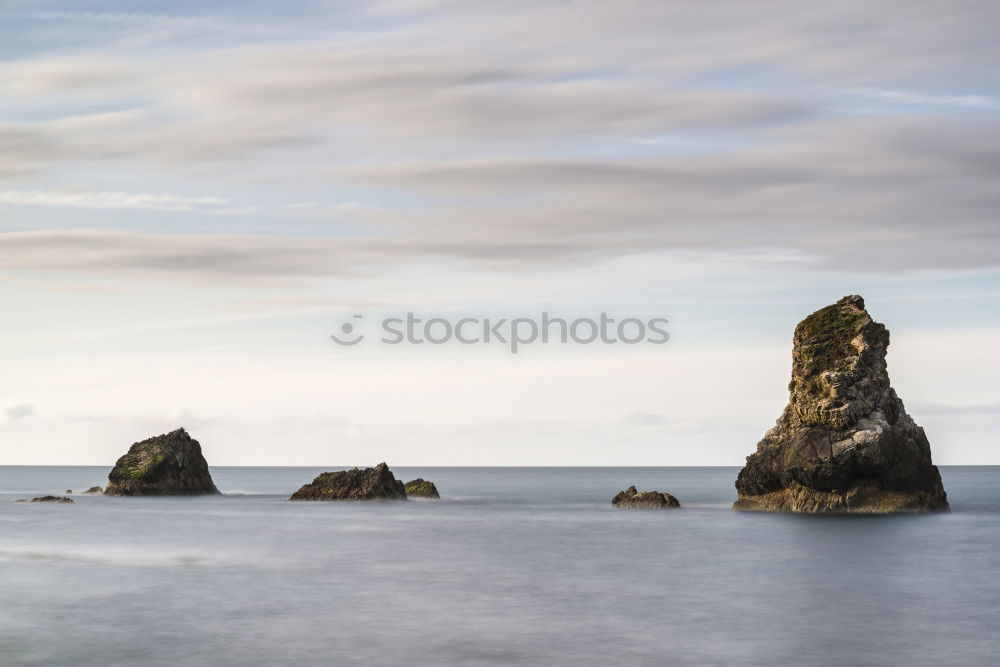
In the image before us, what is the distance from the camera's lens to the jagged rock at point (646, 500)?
119812 millimetres

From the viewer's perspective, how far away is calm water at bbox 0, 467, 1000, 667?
41.5m

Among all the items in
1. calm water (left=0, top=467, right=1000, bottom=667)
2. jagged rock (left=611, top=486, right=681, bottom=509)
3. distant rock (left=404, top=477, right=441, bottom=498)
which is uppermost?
distant rock (left=404, top=477, right=441, bottom=498)

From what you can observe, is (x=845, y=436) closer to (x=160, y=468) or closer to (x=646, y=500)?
(x=646, y=500)

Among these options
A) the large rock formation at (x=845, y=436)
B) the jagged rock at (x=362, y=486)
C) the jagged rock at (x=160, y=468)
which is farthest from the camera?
the jagged rock at (x=160, y=468)

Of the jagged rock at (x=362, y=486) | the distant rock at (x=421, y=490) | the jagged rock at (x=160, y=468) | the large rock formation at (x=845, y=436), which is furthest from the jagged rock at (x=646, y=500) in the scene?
the jagged rock at (x=160, y=468)

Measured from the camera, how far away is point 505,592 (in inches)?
2269

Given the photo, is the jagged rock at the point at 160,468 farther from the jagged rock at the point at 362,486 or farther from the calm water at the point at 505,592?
the calm water at the point at 505,592

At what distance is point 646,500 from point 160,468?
59802 millimetres

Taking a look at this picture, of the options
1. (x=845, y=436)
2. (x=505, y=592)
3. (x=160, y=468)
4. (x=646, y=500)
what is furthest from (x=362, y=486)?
(x=505, y=592)

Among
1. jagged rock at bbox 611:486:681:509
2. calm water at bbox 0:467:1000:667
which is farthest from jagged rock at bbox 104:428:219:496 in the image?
jagged rock at bbox 611:486:681:509

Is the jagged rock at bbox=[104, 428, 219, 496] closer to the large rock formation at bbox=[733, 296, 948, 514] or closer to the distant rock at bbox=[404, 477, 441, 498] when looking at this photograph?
the distant rock at bbox=[404, 477, 441, 498]

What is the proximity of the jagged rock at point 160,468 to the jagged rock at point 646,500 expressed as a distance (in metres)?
53.3

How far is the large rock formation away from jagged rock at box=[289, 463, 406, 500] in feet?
165

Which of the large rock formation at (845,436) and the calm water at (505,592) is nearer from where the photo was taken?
the calm water at (505,592)
